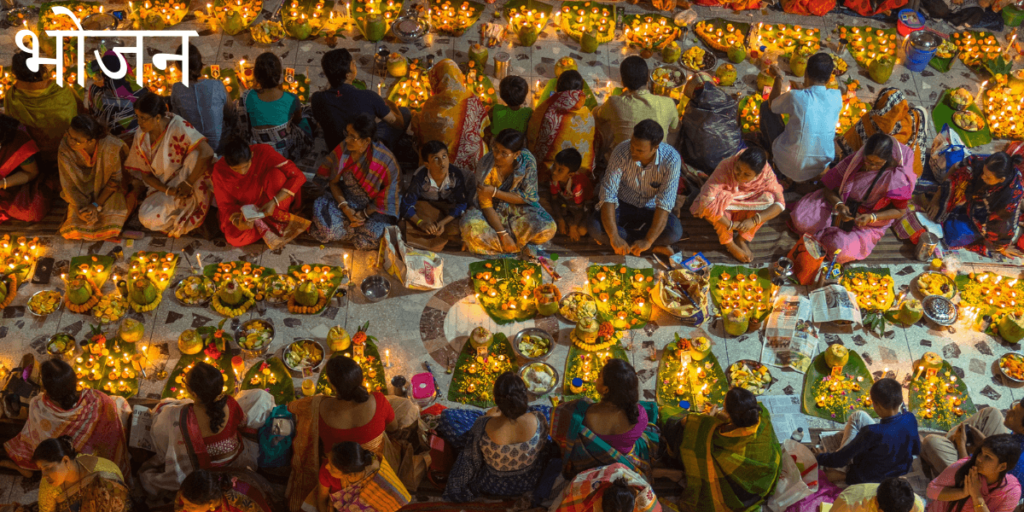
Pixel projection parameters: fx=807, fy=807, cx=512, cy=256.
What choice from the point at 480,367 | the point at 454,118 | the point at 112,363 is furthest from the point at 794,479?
the point at 112,363

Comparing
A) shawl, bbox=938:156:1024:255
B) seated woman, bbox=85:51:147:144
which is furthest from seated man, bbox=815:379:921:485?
seated woman, bbox=85:51:147:144

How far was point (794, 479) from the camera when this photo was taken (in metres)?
4.54

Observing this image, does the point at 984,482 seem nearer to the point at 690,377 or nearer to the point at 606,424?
the point at 690,377

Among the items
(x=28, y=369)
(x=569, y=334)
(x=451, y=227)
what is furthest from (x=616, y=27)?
(x=28, y=369)

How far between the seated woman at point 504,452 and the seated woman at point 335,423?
467mm

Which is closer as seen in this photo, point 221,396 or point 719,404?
point 221,396

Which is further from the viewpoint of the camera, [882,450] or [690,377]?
[690,377]

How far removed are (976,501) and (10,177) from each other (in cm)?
639

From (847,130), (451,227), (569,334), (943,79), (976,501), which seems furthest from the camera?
(943,79)

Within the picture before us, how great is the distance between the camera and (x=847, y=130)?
6.96 meters

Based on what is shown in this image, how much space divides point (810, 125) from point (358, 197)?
345cm

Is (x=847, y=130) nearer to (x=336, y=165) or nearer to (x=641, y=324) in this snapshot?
(x=641, y=324)

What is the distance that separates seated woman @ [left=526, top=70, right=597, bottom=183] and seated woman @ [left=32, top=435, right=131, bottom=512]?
3.59 m

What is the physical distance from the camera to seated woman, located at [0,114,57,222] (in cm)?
558
